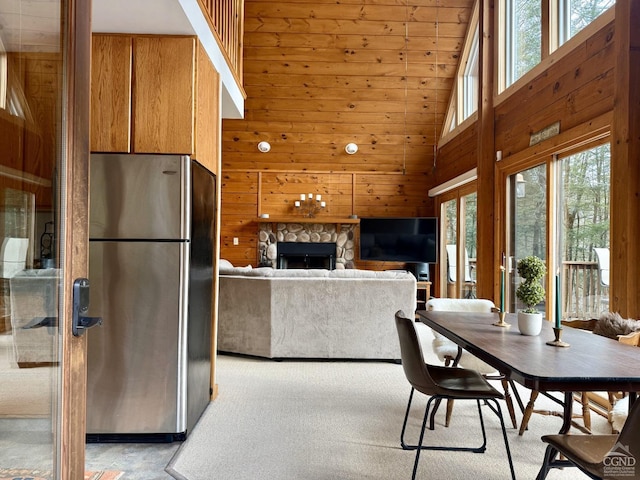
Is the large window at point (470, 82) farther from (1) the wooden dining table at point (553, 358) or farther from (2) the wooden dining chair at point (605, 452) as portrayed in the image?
(2) the wooden dining chair at point (605, 452)

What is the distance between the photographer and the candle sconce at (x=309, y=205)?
859 cm

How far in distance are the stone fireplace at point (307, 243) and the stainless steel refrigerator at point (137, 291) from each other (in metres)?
5.79

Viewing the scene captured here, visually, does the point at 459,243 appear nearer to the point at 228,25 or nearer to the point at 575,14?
the point at 575,14

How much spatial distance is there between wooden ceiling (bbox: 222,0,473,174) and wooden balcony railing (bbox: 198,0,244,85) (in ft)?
9.52

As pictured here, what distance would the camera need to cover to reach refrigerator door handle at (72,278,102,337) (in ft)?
4.44

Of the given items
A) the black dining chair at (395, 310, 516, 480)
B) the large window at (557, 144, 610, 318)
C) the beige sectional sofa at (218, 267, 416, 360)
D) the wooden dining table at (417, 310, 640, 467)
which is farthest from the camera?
the beige sectional sofa at (218, 267, 416, 360)

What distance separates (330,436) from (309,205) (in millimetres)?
6011

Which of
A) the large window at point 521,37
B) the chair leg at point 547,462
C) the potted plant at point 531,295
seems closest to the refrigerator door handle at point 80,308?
the chair leg at point 547,462

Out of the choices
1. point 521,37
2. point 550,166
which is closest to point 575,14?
point 521,37

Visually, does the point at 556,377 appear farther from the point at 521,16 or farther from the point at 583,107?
the point at 521,16

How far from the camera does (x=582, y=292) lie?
398 cm

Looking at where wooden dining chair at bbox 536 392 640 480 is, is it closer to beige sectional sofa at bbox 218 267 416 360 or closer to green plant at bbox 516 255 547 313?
green plant at bbox 516 255 547 313

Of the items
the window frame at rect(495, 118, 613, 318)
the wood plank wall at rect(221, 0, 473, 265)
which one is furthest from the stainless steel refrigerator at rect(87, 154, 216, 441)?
the wood plank wall at rect(221, 0, 473, 265)

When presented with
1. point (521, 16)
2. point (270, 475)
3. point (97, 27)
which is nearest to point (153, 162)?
point (97, 27)
